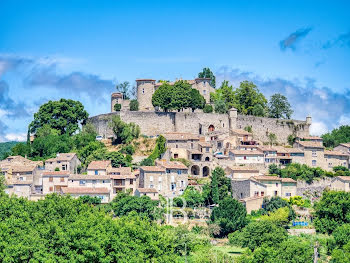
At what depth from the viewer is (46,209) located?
54.1 metres

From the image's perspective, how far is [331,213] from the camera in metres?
62.2

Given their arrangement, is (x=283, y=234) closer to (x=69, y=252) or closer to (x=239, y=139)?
(x=69, y=252)

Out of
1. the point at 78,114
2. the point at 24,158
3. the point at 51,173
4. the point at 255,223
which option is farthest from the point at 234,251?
the point at 78,114

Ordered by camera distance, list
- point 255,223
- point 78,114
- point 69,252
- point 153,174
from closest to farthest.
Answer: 1. point 69,252
2. point 255,223
3. point 153,174
4. point 78,114

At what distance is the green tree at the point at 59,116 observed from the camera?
284 feet

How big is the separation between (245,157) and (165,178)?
1108 centimetres

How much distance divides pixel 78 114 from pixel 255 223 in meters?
36.6

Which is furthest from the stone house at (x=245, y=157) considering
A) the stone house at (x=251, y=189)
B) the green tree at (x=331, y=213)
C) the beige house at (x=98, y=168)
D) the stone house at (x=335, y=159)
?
the beige house at (x=98, y=168)

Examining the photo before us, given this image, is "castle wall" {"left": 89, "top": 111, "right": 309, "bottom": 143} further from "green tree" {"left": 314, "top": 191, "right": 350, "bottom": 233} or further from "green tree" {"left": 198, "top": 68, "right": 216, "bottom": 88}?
"green tree" {"left": 314, "top": 191, "right": 350, "bottom": 233}

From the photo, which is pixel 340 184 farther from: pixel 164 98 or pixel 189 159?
pixel 164 98

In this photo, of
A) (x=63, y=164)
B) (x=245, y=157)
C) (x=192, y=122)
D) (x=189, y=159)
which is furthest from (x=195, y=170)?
(x=63, y=164)

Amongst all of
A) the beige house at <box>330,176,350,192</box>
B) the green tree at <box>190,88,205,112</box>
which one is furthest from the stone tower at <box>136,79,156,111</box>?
the beige house at <box>330,176,350,192</box>

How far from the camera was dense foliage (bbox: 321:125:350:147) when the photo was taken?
291 ft

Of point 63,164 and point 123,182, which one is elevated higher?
point 63,164
